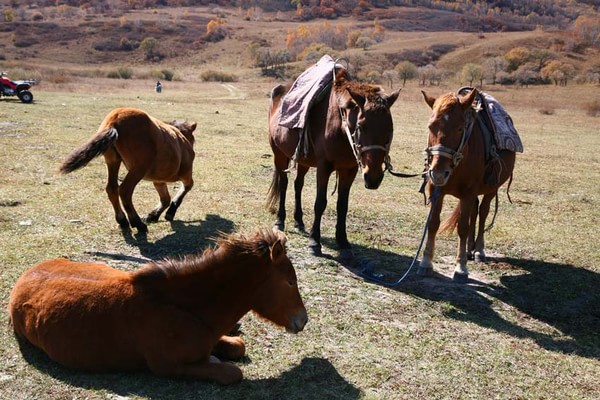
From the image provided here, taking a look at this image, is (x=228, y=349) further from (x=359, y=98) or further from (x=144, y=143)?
(x=144, y=143)

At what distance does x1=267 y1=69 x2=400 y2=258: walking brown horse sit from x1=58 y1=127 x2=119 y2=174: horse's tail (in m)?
2.62

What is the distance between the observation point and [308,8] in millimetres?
151750

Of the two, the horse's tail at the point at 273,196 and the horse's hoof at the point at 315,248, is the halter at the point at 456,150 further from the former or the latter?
the horse's tail at the point at 273,196

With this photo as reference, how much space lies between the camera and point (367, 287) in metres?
6.54

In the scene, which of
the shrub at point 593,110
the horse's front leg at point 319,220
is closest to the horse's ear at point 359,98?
the horse's front leg at point 319,220

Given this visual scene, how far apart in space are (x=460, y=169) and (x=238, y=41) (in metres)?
109

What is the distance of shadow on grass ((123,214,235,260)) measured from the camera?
7175 mm

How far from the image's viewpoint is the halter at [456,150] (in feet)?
20.6

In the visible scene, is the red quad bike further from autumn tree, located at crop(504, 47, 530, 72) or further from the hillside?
autumn tree, located at crop(504, 47, 530, 72)

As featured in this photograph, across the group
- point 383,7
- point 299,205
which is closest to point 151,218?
point 299,205

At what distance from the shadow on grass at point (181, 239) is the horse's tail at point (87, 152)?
46.3 inches

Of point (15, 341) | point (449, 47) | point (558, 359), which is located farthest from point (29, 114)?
point (449, 47)

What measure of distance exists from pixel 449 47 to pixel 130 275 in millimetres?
97145

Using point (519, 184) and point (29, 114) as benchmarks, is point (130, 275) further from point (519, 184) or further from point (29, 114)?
point (29, 114)
